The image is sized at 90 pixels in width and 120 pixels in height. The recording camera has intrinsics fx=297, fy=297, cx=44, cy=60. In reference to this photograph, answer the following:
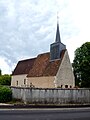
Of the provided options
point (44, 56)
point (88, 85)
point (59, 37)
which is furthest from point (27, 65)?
point (88, 85)

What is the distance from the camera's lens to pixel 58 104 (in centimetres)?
3503

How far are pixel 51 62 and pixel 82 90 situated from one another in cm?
2177

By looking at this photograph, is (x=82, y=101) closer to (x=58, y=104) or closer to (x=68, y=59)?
(x=58, y=104)

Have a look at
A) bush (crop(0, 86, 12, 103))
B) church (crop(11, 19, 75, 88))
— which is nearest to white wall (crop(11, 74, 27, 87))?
church (crop(11, 19, 75, 88))

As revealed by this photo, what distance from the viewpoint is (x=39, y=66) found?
61844 millimetres

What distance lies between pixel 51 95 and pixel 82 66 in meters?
24.3

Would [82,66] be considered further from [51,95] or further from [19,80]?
Answer: [51,95]

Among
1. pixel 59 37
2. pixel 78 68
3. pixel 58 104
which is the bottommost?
pixel 58 104

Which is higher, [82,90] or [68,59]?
[68,59]

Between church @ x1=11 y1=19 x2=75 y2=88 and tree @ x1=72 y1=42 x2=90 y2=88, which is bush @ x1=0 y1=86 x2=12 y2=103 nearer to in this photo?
church @ x1=11 y1=19 x2=75 y2=88

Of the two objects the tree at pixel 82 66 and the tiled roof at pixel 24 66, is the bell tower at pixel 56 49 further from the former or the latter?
the tiled roof at pixel 24 66

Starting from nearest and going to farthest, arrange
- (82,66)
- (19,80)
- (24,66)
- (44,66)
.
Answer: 1. (82,66)
2. (44,66)
3. (19,80)
4. (24,66)

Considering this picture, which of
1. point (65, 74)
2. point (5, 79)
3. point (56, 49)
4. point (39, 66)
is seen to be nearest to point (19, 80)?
point (5, 79)

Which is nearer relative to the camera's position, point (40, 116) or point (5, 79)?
point (40, 116)
